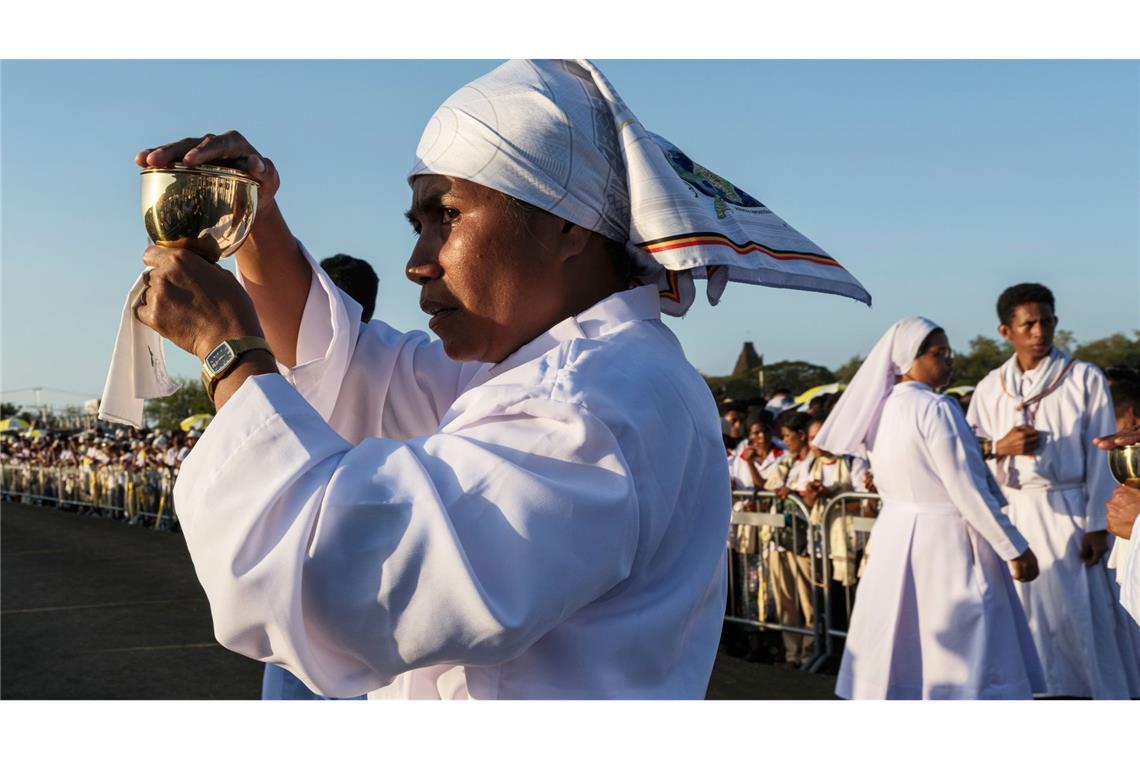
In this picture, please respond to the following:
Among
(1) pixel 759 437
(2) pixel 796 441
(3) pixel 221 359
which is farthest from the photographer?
(1) pixel 759 437

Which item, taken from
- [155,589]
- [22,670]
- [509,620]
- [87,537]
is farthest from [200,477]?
[87,537]

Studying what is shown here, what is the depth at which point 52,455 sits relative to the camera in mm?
37156

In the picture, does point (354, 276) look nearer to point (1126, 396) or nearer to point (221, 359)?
point (221, 359)

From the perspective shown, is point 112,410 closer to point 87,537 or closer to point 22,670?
point 22,670

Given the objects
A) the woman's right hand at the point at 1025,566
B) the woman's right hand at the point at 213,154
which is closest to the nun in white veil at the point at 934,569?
the woman's right hand at the point at 1025,566

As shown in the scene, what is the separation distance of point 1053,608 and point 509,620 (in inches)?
272

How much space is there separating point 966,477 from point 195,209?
550 centimetres

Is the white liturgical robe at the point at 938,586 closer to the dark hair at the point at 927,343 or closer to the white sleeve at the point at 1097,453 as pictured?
the dark hair at the point at 927,343

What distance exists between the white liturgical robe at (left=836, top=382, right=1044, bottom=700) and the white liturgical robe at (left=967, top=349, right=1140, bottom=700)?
964 mm

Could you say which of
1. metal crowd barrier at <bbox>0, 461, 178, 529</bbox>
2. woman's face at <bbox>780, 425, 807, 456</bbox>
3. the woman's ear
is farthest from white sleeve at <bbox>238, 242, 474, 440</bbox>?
metal crowd barrier at <bbox>0, 461, 178, 529</bbox>

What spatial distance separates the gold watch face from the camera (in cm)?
187

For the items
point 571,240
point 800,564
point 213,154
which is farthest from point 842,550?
point 213,154

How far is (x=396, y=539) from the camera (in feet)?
5.47

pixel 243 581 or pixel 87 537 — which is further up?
pixel 243 581
